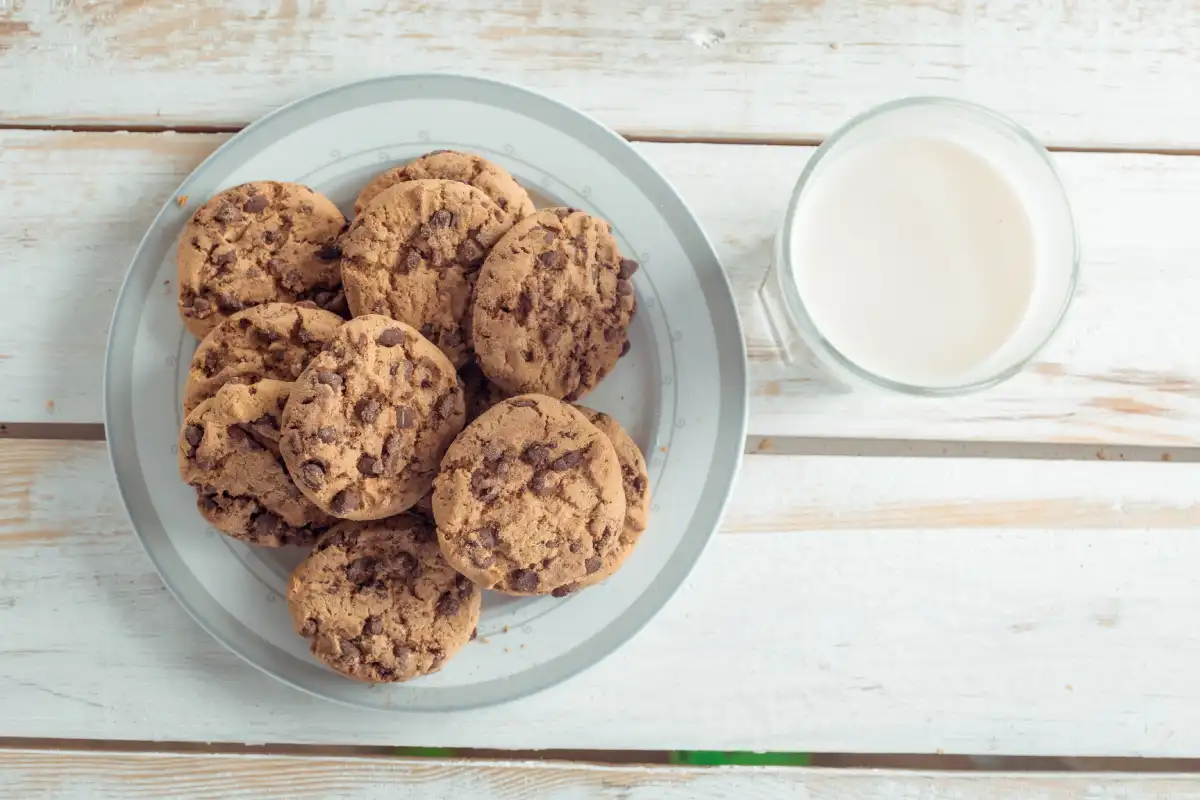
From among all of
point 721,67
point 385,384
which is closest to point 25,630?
point 385,384

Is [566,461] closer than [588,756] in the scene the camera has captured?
Yes

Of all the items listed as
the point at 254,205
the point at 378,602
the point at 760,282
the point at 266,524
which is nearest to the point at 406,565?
the point at 378,602

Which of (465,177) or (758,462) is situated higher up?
(465,177)

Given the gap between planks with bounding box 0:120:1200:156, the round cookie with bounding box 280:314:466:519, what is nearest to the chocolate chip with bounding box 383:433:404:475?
the round cookie with bounding box 280:314:466:519

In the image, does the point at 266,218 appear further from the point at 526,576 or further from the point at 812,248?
the point at 812,248

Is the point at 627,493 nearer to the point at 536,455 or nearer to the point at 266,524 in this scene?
the point at 536,455

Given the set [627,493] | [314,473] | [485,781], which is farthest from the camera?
[485,781]
